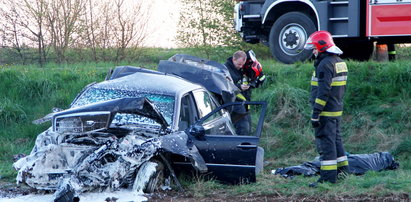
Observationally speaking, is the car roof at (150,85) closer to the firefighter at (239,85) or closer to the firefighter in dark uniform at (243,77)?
the firefighter at (239,85)

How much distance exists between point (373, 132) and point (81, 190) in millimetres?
5951

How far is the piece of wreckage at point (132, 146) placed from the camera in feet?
21.5

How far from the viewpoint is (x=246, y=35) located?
14.0 metres

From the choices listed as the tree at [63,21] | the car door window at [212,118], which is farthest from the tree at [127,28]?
the car door window at [212,118]

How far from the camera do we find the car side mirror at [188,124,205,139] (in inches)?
282

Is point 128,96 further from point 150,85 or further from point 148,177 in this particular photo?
point 148,177

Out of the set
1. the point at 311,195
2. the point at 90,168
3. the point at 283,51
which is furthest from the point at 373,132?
the point at 90,168

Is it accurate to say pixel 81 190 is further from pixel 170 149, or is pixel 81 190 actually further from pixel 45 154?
pixel 170 149

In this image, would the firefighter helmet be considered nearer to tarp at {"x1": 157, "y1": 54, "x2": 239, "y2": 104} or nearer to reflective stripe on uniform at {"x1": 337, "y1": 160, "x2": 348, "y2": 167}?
tarp at {"x1": 157, "y1": 54, "x2": 239, "y2": 104}

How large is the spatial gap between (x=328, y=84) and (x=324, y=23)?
218 inches

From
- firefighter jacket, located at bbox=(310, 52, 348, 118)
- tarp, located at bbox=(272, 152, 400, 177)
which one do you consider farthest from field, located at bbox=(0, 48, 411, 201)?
firefighter jacket, located at bbox=(310, 52, 348, 118)

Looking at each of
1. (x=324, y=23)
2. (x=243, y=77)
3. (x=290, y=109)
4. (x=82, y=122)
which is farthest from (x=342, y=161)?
(x=324, y=23)

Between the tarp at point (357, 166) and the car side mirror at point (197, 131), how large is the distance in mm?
1570

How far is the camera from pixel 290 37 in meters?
13.2
